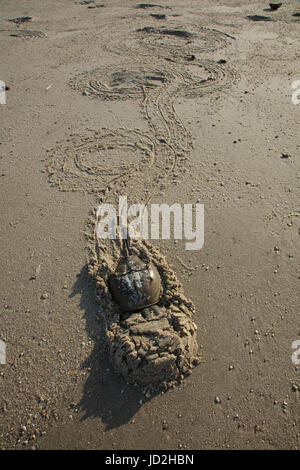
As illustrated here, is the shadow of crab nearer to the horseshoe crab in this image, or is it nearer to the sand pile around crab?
the sand pile around crab

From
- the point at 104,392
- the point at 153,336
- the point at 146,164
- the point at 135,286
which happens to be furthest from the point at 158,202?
the point at 104,392

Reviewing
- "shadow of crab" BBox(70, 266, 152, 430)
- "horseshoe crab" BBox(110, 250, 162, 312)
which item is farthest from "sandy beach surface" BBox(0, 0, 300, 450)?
"horseshoe crab" BBox(110, 250, 162, 312)

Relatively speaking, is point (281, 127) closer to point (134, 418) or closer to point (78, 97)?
point (78, 97)

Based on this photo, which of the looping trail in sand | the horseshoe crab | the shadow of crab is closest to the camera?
the shadow of crab

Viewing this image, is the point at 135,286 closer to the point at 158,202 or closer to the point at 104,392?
the point at 104,392

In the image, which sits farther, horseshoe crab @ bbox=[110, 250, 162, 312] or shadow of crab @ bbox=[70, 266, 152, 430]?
horseshoe crab @ bbox=[110, 250, 162, 312]
